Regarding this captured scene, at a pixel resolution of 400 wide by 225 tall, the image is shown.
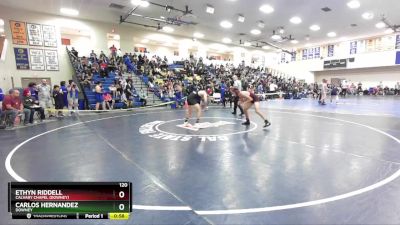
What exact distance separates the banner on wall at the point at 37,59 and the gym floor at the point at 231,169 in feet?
35.0

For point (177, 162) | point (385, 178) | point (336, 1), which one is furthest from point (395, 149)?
point (336, 1)

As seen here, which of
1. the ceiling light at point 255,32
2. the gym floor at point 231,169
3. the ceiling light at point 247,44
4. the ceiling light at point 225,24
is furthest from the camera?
the ceiling light at point 247,44

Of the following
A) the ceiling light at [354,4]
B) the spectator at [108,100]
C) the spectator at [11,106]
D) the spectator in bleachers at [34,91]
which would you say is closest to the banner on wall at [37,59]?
the spectator in bleachers at [34,91]

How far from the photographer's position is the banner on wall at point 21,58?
49.2ft

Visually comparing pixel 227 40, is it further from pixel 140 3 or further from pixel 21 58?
pixel 21 58

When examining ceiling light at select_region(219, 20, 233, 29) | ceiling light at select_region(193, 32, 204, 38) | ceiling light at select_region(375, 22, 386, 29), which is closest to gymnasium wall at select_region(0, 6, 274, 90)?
ceiling light at select_region(193, 32, 204, 38)

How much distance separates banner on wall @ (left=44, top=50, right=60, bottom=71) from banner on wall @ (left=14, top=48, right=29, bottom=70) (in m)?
1.08

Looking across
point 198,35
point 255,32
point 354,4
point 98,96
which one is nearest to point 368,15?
point 354,4

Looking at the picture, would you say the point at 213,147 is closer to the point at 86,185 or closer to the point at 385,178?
the point at 385,178

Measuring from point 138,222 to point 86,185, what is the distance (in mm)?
973

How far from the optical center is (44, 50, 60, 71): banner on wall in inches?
631

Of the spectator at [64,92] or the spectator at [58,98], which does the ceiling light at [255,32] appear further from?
the spectator at [58,98]
